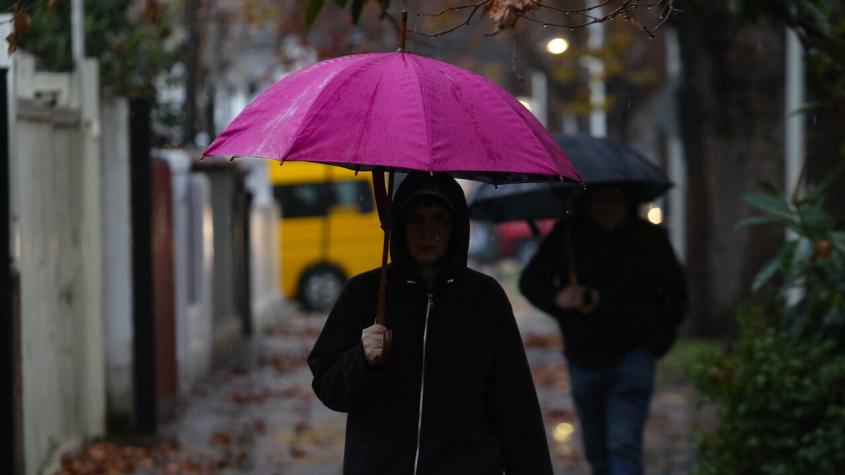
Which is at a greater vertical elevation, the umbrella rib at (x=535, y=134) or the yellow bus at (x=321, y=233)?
the umbrella rib at (x=535, y=134)

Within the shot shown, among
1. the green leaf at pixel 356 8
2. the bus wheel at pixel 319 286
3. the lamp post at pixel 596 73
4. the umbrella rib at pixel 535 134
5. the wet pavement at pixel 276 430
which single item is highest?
the lamp post at pixel 596 73

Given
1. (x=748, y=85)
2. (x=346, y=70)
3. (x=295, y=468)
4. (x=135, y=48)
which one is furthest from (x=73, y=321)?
(x=748, y=85)

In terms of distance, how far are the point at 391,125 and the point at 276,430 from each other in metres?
7.02

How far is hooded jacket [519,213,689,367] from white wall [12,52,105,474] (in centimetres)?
274

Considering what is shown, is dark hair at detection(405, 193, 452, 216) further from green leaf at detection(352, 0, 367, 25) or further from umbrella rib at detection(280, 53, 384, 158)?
green leaf at detection(352, 0, 367, 25)

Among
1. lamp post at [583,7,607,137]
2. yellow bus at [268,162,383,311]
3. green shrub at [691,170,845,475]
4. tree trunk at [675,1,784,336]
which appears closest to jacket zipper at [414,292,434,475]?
green shrub at [691,170,845,475]

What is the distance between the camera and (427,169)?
3559 millimetres

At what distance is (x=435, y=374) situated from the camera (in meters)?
3.85

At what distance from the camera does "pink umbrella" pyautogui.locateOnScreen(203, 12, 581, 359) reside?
143 inches

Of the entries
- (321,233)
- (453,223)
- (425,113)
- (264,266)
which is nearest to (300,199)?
(321,233)

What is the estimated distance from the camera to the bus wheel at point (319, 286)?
21.3m

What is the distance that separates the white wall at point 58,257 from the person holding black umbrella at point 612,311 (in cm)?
273

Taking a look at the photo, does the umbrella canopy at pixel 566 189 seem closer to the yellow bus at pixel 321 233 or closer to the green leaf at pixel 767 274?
the green leaf at pixel 767 274

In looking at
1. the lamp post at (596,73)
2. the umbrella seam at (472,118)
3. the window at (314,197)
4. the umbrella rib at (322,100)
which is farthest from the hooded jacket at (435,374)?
the window at (314,197)
